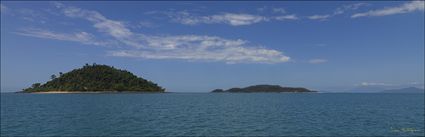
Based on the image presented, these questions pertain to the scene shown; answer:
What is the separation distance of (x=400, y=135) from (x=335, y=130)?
9527mm

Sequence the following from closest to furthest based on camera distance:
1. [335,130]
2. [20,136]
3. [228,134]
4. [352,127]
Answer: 1. [20,136]
2. [228,134]
3. [335,130]
4. [352,127]

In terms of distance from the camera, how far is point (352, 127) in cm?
6300

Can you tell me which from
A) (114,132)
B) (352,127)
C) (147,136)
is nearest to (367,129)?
Result: (352,127)

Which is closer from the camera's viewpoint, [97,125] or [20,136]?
[20,136]

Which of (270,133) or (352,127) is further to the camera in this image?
(352,127)

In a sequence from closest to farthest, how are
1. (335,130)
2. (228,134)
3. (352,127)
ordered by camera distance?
(228,134)
(335,130)
(352,127)

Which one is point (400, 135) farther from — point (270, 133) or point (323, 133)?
point (270, 133)

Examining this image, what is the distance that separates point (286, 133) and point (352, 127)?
14.3 m

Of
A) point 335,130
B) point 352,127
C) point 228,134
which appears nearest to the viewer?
point 228,134

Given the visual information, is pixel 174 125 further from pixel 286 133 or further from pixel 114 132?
pixel 286 133

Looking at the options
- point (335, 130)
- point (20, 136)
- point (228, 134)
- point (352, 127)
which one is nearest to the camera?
point (20, 136)

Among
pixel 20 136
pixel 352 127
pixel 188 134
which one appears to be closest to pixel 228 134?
pixel 188 134

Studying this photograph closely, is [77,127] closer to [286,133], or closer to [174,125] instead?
[174,125]

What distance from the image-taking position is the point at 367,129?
60156mm
